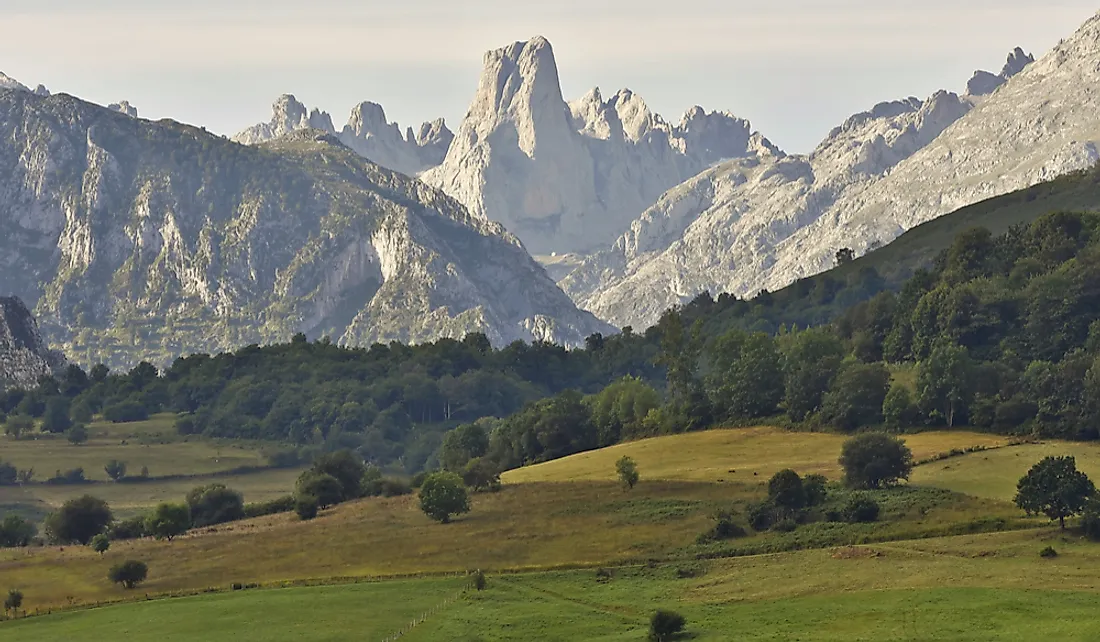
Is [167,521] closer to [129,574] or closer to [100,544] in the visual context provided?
[100,544]

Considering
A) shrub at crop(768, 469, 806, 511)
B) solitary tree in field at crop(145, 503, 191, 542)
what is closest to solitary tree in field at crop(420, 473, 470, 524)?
solitary tree in field at crop(145, 503, 191, 542)

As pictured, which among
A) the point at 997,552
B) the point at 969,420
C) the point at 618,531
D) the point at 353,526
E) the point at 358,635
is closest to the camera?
the point at 358,635

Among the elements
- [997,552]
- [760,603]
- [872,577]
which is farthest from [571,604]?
[997,552]

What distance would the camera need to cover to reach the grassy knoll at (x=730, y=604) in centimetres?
10419

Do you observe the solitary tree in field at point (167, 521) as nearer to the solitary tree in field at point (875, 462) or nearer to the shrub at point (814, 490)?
the shrub at point (814, 490)

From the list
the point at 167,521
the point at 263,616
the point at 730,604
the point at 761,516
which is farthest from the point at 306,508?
the point at 730,604

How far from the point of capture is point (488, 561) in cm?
14362

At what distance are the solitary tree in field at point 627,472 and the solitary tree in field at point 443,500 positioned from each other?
1765 centimetres

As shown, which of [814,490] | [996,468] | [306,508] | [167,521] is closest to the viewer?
[814,490]

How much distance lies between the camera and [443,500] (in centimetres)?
17000

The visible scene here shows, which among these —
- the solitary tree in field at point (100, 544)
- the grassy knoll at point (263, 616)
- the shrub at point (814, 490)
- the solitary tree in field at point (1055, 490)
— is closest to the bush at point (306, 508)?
the solitary tree in field at point (100, 544)

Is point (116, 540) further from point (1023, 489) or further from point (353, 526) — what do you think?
point (1023, 489)

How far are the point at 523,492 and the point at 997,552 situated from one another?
69621 millimetres

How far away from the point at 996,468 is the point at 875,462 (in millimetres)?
12772
